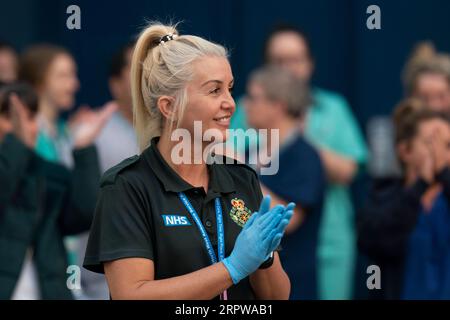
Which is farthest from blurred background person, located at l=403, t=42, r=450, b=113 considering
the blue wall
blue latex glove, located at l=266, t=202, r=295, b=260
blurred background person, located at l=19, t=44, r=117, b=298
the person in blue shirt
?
blue latex glove, located at l=266, t=202, r=295, b=260

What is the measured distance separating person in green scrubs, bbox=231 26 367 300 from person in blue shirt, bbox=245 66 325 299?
1.32 ft

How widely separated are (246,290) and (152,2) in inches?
137

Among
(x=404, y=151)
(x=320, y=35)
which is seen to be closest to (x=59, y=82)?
(x=320, y=35)

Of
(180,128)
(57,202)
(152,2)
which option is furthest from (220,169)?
(152,2)

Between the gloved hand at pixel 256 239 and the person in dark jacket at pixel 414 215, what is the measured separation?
6.73 ft

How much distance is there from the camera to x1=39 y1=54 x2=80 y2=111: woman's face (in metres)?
5.66

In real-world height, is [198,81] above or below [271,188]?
above

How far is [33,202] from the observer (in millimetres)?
4422

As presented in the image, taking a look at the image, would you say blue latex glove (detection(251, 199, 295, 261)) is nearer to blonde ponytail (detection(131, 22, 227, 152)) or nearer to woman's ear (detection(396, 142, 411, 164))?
blonde ponytail (detection(131, 22, 227, 152))

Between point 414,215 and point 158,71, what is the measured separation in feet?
7.20

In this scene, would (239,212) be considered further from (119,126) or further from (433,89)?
(433,89)

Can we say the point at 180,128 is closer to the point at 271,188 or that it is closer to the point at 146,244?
the point at 146,244

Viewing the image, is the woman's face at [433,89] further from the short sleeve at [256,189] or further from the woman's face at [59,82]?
the short sleeve at [256,189]
